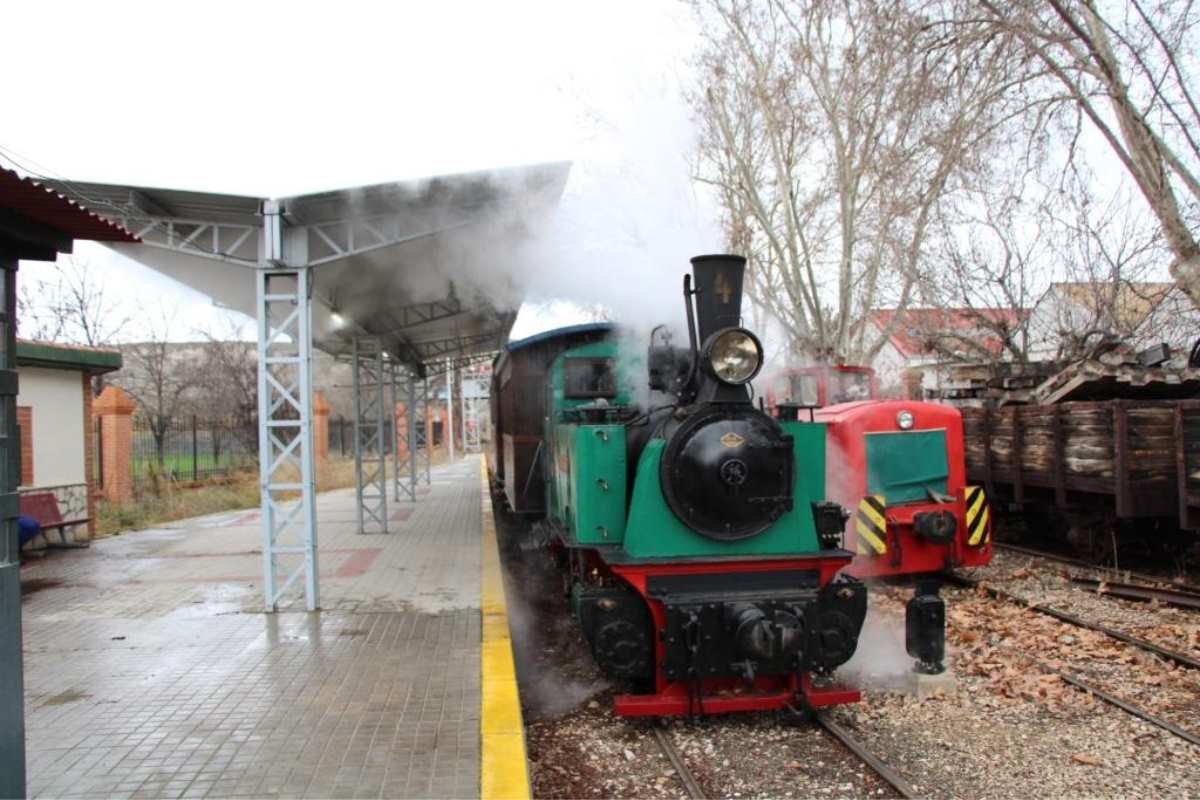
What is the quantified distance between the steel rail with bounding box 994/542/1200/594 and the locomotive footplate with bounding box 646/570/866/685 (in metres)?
4.80

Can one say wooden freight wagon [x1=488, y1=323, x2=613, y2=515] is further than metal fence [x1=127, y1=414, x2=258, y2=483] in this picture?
No

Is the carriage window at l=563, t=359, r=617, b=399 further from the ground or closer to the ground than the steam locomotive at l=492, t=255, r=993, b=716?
further from the ground

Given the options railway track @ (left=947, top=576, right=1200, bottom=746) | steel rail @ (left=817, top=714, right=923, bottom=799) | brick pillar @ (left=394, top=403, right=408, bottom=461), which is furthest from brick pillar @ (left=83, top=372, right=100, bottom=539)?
railway track @ (left=947, top=576, right=1200, bottom=746)

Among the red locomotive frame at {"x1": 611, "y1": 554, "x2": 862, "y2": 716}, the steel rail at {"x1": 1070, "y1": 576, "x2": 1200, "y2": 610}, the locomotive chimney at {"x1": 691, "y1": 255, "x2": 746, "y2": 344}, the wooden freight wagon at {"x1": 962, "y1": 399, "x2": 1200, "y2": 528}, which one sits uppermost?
the locomotive chimney at {"x1": 691, "y1": 255, "x2": 746, "y2": 344}

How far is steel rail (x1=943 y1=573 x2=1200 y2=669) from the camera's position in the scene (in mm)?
5848

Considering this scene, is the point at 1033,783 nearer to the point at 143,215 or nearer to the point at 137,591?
the point at 143,215

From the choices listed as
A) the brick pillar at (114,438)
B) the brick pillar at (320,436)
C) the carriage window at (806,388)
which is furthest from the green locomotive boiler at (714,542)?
the brick pillar at (320,436)

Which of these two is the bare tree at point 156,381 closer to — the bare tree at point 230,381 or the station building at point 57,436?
the bare tree at point 230,381

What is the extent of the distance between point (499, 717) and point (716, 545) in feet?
5.15

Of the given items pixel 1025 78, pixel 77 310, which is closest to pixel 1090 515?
pixel 1025 78

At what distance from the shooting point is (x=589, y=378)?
271 inches

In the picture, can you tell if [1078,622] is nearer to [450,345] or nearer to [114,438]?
[450,345]

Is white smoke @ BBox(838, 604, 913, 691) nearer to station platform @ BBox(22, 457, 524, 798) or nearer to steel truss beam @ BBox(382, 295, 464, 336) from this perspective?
station platform @ BBox(22, 457, 524, 798)

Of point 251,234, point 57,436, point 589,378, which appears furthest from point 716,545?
point 57,436
